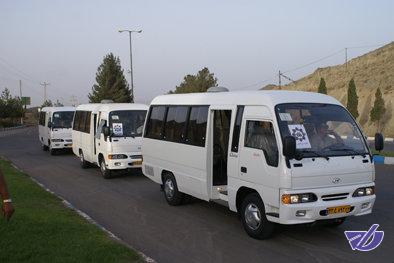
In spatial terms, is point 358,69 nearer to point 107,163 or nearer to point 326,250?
point 107,163

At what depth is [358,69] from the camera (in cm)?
7219

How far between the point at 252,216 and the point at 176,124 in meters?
3.42

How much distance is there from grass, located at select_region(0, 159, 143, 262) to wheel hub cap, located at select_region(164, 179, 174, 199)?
2.14 metres

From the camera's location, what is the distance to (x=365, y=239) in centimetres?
794

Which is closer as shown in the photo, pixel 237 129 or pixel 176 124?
pixel 237 129

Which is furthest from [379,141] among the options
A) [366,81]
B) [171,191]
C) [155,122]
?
[366,81]

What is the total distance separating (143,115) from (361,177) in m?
9.47

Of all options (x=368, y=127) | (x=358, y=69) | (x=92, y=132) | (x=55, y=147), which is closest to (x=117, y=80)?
(x=358, y=69)

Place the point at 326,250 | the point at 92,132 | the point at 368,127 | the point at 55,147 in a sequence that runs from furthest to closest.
Result: the point at 368,127, the point at 55,147, the point at 92,132, the point at 326,250

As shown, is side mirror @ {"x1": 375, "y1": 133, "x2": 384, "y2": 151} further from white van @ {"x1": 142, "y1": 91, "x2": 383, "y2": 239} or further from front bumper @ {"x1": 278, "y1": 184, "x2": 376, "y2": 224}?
front bumper @ {"x1": 278, "y1": 184, "x2": 376, "y2": 224}

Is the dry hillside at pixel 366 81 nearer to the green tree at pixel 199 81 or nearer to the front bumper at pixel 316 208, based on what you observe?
the green tree at pixel 199 81

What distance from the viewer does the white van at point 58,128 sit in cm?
2447

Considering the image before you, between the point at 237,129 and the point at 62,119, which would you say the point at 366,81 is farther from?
the point at 237,129

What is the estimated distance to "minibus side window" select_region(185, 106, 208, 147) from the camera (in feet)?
31.8
